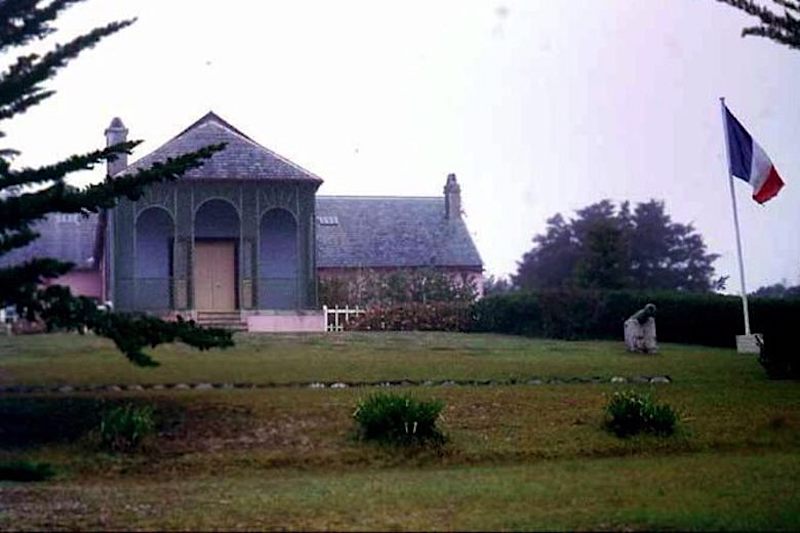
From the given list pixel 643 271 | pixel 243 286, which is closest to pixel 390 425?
pixel 243 286

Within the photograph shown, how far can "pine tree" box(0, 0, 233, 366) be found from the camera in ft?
33.5

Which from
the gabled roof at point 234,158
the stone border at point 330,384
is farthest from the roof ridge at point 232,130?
the stone border at point 330,384

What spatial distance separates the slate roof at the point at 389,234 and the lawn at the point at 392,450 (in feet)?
62.1

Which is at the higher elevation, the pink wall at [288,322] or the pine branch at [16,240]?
the pine branch at [16,240]

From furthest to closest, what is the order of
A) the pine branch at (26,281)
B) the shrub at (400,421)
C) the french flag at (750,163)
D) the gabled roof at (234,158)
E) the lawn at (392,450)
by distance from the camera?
1. the gabled roof at (234,158)
2. the french flag at (750,163)
3. the shrub at (400,421)
4. the pine branch at (26,281)
5. the lawn at (392,450)

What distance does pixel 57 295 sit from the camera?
1021 cm

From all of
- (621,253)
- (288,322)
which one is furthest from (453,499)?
(621,253)

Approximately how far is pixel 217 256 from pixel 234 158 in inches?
107

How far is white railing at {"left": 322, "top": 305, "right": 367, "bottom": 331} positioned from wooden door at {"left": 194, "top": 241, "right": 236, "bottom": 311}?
2.56 m

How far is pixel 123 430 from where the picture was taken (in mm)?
13344

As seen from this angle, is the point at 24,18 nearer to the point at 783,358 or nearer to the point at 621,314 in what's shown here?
the point at 783,358

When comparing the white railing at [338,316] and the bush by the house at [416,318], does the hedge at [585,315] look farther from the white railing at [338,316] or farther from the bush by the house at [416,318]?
the white railing at [338,316]

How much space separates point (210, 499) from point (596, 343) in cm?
1520

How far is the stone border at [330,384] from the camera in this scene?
1527 cm
